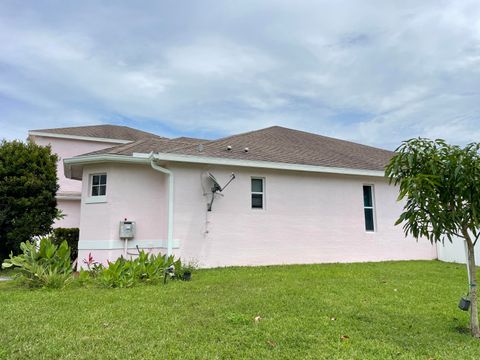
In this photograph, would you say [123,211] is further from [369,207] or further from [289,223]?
[369,207]

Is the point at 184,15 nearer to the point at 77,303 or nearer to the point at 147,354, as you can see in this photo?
the point at 77,303

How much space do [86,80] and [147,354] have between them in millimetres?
13926

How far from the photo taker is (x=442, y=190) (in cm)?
428

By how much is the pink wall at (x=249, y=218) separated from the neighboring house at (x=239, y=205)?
31 mm

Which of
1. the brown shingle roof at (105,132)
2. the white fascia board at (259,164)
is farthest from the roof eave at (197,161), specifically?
the brown shingle roof at (105,132)

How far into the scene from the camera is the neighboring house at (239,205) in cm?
996

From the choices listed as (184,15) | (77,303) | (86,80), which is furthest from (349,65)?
(77,303)

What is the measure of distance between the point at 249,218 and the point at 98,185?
4.86 m

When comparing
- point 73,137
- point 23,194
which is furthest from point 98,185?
point 73,137

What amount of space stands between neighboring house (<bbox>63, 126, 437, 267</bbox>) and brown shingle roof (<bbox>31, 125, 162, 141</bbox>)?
945cm

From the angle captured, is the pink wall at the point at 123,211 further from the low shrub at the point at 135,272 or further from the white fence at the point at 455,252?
the white fence at the point at 455,252

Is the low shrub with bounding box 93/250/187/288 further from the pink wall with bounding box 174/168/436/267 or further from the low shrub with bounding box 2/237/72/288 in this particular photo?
the pink wall with bounding box 174/168/436/267

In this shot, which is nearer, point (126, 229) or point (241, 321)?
point (241, 321)

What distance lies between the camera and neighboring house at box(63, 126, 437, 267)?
32.7ft
